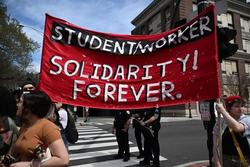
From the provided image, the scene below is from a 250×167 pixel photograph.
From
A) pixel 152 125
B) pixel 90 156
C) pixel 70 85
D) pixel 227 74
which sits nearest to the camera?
pixel 70 85

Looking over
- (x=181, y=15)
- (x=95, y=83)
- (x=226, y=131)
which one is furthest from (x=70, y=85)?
(x=181, y=15)

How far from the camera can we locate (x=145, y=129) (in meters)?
7.34

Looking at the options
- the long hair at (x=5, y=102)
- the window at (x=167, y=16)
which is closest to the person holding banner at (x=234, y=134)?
the long hair at (x=5, y=102)

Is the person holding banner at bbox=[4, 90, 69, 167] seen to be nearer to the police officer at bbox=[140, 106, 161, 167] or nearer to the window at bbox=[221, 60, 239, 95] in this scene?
the police officer at bbox=[140, 106, 161, 167]

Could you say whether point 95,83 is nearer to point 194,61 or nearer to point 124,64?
point 124,64

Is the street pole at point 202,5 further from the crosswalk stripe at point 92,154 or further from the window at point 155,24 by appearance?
the window at point 155,24

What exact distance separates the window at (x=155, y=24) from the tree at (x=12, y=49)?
50.8 feet

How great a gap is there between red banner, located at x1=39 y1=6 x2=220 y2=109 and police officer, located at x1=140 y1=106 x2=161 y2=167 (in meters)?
2.69

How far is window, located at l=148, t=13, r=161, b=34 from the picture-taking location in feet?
134

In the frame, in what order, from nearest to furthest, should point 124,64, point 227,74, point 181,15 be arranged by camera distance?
point 124,64 → point 181,15 → point 227,74

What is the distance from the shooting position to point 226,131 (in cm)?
363

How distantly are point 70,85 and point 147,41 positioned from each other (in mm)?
1362

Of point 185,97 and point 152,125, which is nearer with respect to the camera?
point 185,97

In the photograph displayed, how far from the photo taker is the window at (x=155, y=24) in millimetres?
40744
